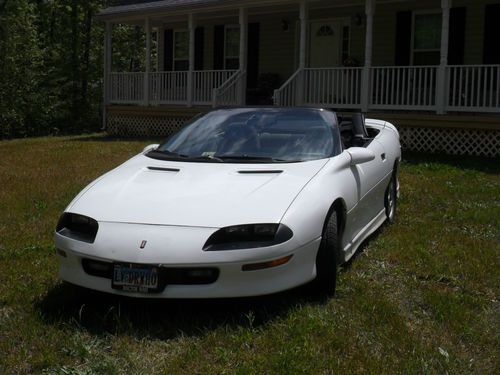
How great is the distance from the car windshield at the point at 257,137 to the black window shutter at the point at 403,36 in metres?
10.4

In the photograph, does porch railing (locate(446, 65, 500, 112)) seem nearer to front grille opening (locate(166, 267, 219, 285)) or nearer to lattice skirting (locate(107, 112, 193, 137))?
lattice skirting (locate(107, 112, 193, 137))

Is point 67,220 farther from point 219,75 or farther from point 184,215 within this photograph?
point 219,75

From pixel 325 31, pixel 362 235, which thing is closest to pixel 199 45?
pixel 325 31

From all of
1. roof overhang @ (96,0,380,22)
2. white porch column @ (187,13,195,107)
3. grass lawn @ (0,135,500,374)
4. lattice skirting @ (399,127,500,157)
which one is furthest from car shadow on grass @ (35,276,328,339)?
white porch column @ (187,13,195,107)

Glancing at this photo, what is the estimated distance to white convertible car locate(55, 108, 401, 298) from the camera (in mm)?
3693

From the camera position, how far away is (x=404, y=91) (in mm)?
13523

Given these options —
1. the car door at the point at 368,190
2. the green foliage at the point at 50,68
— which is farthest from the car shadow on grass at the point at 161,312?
the green foliage at the point at 50,68

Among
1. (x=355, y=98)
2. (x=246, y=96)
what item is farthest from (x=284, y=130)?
(x=246, y=96)

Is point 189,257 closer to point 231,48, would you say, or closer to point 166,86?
point 166,86

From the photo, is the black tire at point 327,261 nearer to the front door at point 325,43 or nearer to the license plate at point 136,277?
the license plate at point 136,277

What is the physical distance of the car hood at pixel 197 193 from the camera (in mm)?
3895

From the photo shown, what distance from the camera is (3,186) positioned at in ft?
29.8

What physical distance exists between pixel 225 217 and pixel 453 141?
32.4 ft

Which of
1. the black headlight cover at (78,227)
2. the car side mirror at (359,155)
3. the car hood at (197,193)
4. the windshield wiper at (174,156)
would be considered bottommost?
the black headlight cover at (78,227)
